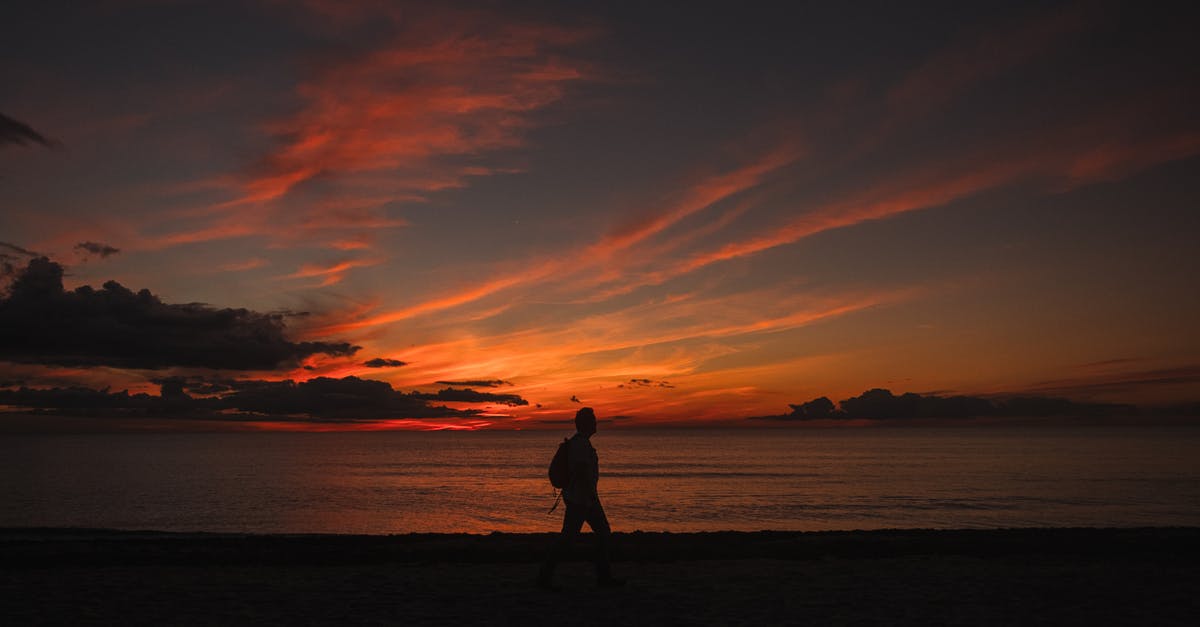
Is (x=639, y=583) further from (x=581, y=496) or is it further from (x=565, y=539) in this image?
(x=581, y=496)

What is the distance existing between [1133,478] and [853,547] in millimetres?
69481

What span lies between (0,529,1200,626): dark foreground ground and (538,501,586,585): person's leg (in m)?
0.32

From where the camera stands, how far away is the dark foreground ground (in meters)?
9.83

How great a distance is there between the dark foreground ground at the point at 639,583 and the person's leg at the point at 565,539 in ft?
1.04

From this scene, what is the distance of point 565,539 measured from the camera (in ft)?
38.1

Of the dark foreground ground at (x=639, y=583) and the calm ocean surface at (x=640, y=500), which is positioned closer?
the dark foreground ground at (x=639, y=583)

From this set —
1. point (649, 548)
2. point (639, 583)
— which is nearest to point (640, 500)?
point (649, 548)

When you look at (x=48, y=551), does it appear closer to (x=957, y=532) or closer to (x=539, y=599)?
(x=539, y=599)

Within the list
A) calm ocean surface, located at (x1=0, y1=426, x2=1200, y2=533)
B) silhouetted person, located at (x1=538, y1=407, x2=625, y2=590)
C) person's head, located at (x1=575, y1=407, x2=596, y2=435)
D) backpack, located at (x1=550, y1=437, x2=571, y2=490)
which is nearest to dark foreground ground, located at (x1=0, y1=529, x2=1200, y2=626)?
silhouetted person, located at (x1=538, y1=407, x2=625, y2=590)

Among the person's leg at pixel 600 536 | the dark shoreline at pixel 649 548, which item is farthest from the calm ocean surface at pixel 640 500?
the person's leg at pixel 600 536

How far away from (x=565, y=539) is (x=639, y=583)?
5.27 ft

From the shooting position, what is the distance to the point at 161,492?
64188mm

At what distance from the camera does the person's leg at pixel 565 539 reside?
37.9 feet

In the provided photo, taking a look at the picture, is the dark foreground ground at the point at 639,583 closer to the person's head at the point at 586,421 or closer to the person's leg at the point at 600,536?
the person's leg at the point at 600,536
